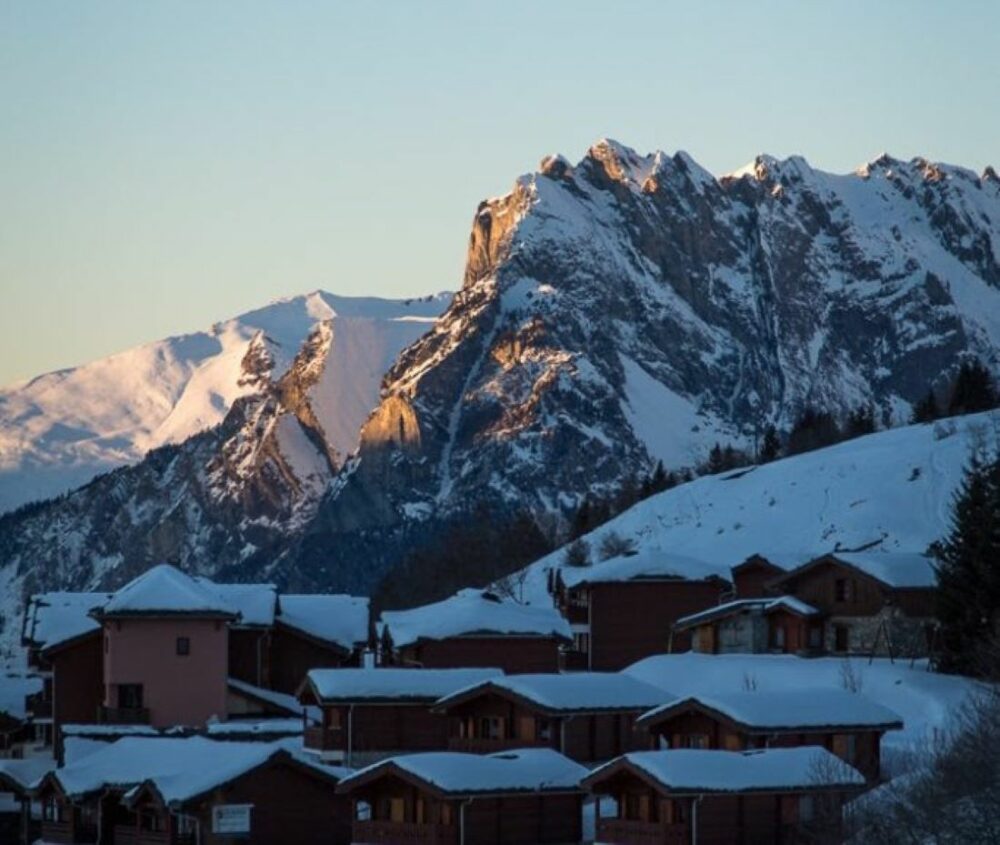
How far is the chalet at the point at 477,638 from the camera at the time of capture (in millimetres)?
84812

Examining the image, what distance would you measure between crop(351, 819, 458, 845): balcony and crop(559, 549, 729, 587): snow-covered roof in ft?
127

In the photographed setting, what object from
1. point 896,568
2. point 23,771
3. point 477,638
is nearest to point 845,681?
point 896,568

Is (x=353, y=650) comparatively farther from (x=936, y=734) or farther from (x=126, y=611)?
(x=936, y=734)

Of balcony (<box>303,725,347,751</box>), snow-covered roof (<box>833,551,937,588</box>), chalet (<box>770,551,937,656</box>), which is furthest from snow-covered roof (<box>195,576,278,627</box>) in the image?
snow-covered roof (<box>833,551,937,588</box>)

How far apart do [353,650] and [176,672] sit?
7638 mm

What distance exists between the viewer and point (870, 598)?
85312mm

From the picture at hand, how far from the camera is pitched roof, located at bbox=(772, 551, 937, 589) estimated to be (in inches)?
3332

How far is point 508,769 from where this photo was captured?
199 ft

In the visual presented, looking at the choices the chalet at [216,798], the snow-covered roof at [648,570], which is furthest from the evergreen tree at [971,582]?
the snow-covered roof at [648,570]

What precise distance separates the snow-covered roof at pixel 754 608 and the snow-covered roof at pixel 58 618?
2168 centimetres

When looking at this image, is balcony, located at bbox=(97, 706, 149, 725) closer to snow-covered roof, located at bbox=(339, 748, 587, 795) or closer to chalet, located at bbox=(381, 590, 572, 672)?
chalet, located at bbox=(381, 590, 572, 672)

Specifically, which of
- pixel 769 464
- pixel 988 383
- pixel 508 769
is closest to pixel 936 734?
pixel 508 769

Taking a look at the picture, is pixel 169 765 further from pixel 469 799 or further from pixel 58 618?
pixel 58 618

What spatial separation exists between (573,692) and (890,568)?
19844 millimetres
